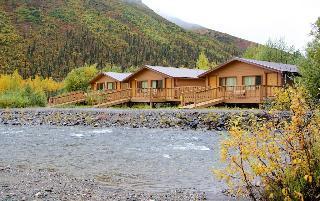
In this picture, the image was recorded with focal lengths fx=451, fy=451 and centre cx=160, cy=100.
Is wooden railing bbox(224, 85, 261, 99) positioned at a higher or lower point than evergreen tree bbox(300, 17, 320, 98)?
lower

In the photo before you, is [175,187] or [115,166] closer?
[175,187]

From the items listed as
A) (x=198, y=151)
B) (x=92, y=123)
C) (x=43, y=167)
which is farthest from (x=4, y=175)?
(x=92, y=123)

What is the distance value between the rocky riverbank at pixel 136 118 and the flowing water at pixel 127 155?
2.09 m

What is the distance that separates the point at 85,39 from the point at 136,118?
106 meters

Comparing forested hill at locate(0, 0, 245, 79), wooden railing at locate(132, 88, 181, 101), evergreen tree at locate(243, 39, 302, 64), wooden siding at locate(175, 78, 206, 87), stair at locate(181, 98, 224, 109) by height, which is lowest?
stair at locate(181, 98, 224, 109)

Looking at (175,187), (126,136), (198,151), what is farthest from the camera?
(126,136)

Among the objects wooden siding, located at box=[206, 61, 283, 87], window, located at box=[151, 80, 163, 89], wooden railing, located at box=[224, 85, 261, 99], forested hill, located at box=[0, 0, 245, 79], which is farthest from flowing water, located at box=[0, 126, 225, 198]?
forested hill, located at box=[0, 0, 245, 79]

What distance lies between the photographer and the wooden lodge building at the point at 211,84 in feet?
116

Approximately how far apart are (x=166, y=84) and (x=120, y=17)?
399ft

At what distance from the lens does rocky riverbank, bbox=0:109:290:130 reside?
25188 millimetres

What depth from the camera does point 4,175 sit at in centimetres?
1053

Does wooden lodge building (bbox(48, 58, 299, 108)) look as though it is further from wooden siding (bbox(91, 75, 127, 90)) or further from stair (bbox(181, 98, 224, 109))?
wooden siding (bbox(91, 75, 127, 90))

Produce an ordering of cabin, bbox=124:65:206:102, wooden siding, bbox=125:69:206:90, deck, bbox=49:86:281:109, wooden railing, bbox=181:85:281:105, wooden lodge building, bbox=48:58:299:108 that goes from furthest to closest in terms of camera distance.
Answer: wooden siding, bbox=125:69:206:90
cabin, bbox=124:65:206:102
wooden lodge building, bbox=48:58:299:108
deck, bbox=49:86:281:109
wooden railing, bbox=181:85:281:105

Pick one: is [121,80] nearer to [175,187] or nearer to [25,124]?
[25,124]
